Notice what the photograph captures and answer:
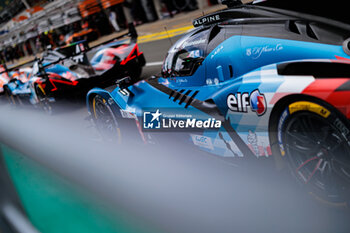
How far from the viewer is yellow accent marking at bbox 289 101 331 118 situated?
1681mm

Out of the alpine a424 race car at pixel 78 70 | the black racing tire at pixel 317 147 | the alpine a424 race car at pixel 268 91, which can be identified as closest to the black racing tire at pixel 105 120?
the alpine a424 race car at pixel 78 70

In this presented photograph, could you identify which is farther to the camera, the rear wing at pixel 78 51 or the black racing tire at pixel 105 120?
the black racing tire at pixel 105 120

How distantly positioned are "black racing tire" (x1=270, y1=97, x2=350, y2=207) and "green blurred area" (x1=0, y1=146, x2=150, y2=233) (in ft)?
3.74

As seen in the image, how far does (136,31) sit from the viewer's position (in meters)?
3.58

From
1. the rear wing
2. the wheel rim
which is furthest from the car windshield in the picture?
the wheel rim

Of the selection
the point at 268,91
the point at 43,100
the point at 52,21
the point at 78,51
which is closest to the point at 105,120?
the point at 268,91

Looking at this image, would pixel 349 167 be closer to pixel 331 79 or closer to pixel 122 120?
pixel 331 79

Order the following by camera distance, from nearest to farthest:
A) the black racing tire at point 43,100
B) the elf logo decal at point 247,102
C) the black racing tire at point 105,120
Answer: the elf logo decal at point 247,102 → the black racing tire at point 105,120 → the black racing tire at point 43,100

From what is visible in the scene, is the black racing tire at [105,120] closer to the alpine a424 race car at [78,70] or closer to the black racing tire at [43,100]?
the alpine a424 race car at [78,70]

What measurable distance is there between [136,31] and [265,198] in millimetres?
2305

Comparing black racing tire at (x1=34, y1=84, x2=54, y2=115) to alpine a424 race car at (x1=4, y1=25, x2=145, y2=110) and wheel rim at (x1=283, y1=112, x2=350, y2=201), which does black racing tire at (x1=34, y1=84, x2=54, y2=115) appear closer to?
alpine a424 race car at (x1=4, y1=25, x2=145, y2=110)

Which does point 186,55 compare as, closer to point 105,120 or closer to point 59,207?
point 59,207

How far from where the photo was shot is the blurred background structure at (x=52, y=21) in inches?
256

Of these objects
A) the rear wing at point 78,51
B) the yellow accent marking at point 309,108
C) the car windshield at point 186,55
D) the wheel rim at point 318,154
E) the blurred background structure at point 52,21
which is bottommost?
the wheel rim at point 318,154
